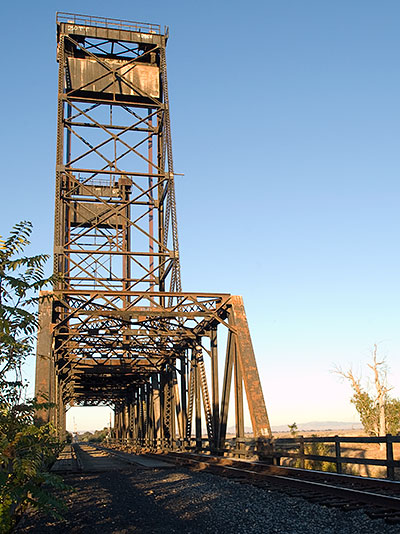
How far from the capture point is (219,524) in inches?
313

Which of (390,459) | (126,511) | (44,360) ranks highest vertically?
(44,360)

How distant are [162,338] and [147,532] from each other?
20756mm

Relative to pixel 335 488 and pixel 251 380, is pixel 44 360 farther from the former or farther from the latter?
pixel 335 488

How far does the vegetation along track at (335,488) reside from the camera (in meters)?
8.18

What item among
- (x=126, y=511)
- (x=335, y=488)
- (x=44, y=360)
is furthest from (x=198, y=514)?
(x=44, y=360)

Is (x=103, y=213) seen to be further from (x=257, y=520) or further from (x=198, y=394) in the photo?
(x=257, y=520)

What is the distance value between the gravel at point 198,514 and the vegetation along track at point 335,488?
201 mm

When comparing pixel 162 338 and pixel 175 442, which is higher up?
pixel 162 338

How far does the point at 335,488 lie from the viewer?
9.81 m

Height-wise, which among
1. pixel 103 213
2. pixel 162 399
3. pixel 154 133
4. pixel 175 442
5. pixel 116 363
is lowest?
pixel 175 442

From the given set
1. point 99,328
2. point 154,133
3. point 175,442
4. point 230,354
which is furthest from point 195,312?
point 154,133

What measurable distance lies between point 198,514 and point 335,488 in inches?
96.9

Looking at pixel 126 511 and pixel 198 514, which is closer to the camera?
pixel 198 514

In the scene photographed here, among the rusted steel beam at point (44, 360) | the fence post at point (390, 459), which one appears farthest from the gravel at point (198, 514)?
the rusted steel beam at point (44, 360)
